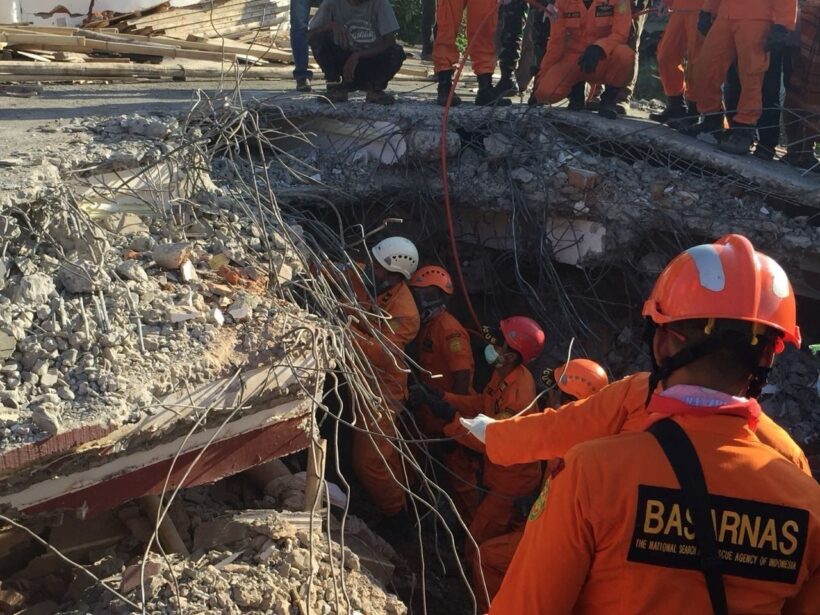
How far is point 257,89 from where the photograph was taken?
7516 mm

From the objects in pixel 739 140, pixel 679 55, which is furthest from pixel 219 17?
pixel 739 140

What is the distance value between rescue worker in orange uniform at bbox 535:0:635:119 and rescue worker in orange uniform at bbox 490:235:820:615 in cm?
495

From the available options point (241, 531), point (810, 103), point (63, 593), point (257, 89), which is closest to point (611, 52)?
point (810, 103)

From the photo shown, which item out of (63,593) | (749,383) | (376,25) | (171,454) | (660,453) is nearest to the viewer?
(660,453)

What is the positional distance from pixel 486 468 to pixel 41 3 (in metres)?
8.05

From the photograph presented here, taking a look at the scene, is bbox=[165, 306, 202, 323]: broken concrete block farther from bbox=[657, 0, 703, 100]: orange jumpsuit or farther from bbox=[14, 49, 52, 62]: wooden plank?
bbox=[14, 49, 52, 62]: wooden plank

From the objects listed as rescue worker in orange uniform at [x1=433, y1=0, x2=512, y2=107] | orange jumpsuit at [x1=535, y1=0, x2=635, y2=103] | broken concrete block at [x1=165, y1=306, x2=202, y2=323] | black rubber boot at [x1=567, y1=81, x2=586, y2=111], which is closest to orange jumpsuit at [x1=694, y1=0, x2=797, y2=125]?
orange jumpsuit at [x1=535, y1=0, x2=635, y2=103]

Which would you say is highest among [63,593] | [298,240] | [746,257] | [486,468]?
[746,257]

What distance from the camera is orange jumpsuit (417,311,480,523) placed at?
5.55 meters

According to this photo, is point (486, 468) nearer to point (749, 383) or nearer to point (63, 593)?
point (63, 593)

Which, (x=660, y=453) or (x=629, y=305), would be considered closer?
(x=660, y=453)

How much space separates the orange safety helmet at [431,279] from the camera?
5641 millimetres

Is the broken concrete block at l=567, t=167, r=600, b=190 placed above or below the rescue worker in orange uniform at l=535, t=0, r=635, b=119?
below

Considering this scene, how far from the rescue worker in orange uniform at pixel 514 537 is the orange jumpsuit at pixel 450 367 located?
1.54 feet
